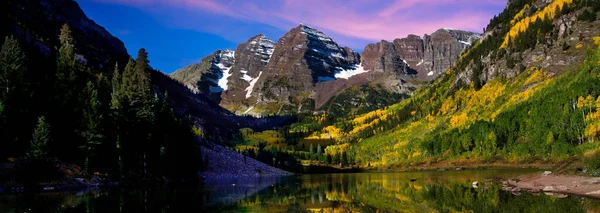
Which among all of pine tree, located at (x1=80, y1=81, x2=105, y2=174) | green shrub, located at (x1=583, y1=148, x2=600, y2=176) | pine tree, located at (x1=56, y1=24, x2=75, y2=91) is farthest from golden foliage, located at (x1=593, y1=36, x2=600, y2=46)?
pine tree, located at (x1=56, y1=24, x2=75, y2=91)

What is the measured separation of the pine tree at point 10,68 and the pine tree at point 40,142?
10548 mm

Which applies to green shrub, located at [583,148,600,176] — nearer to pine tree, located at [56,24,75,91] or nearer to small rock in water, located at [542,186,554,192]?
small rock in water, located at [542,186,554,192]

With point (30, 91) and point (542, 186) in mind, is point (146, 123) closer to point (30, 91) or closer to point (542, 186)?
point (30, 91)

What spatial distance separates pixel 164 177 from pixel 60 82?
31978 millimetres

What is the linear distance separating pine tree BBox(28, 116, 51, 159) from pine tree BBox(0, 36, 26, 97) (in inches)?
415

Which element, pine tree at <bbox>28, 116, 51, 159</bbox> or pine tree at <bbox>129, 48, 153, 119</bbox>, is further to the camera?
pine tree at <bbox>129, 48, 153, 119</bbox>

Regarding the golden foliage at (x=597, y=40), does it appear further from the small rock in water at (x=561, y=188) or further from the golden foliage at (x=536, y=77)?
the small rock in water at (x=561, y=188)

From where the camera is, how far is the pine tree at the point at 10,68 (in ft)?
241

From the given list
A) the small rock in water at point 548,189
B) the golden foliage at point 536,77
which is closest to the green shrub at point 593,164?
the small rock in water at point 548,189

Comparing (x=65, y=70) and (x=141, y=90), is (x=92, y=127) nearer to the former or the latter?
(x=65, y=70)

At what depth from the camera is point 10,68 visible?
7394 centimetres

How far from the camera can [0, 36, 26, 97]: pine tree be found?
73562 millimetres

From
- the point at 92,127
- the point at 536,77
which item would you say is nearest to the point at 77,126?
the point at 92,127

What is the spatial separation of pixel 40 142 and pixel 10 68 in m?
17.4
